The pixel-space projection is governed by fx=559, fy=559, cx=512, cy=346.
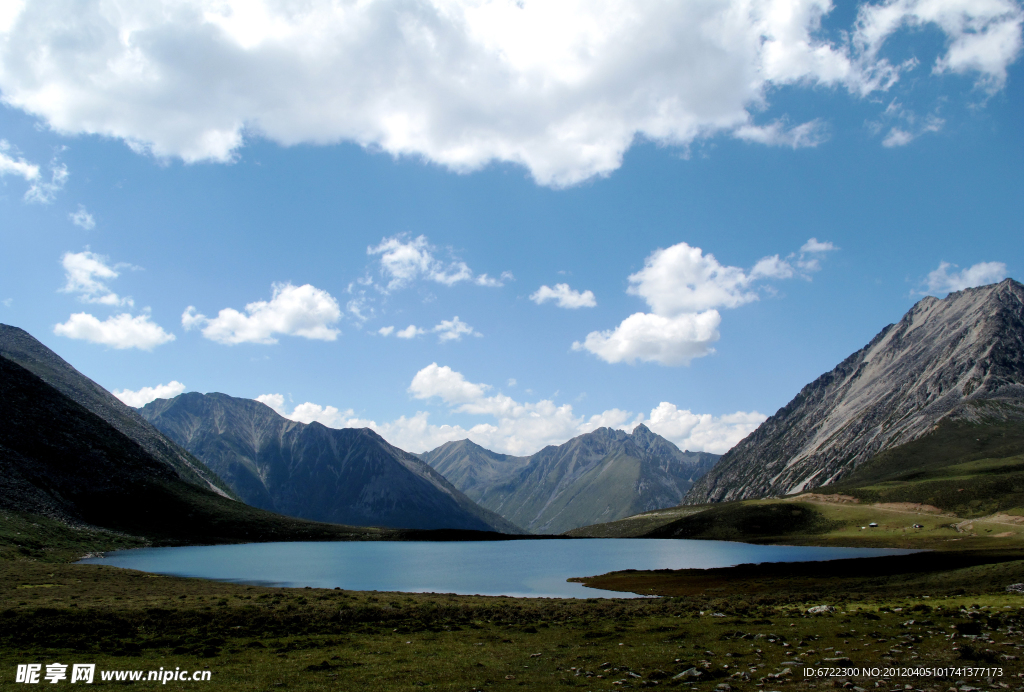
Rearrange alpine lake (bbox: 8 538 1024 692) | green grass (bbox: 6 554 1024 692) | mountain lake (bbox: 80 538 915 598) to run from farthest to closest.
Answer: mountain lake (bbox: 80 538 915 598)
green grass (bbox: 6 554 1024 692)
alpine lake (bbox: 8 538 1024 692)

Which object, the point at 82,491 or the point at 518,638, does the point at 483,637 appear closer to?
the point at 518,638

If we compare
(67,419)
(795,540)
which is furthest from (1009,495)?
(67,419)

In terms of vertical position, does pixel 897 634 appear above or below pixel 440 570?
above

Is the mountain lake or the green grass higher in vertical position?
the green grass

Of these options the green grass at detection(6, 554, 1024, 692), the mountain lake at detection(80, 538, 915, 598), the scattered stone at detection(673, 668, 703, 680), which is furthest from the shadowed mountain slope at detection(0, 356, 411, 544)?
the scattered stone at detection(673, 668, 703, 680)

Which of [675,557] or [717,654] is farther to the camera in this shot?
[675,557]

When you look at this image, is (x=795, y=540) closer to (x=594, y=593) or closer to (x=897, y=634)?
(x=594, y=593)

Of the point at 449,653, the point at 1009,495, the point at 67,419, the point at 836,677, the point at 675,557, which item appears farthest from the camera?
the point at 67,419

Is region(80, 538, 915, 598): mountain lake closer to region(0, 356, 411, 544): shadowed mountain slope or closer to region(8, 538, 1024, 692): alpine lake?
region(8, 538, 1024, 692): alpine lake

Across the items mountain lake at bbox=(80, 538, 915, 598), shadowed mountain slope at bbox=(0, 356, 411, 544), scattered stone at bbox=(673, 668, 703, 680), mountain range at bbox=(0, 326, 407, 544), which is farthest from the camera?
shadowed mountain slope at bbox=(0, 356, 411, 544)

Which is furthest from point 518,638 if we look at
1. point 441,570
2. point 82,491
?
point 82,491

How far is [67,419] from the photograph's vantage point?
197 m

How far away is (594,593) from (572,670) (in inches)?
1696

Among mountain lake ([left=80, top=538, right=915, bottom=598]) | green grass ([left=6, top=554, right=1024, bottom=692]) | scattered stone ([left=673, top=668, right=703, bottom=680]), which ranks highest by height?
scattered stone ([left=673, top=668, right=703, bottom=680])
